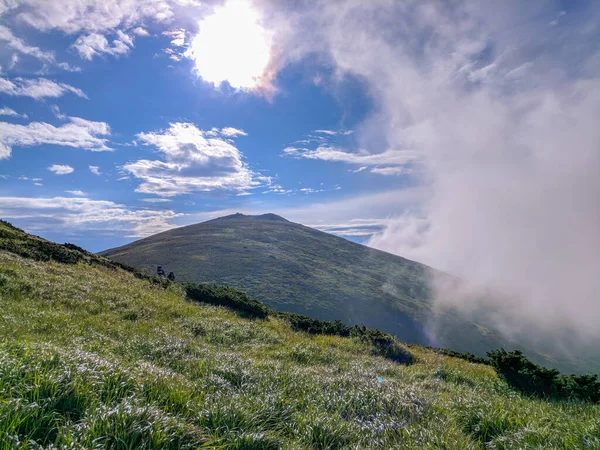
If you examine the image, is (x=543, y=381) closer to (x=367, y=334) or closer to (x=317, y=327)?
(x=367, y=334)

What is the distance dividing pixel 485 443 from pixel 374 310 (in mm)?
77826

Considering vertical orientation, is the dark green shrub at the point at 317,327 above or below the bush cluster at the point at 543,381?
below

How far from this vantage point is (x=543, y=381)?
A: 966cm

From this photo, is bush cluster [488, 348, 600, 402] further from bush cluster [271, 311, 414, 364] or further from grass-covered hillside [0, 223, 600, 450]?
bush cluster [271, 311, 414, 364]

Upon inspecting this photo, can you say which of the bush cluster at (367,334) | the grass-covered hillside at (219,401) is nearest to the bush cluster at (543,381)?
the grass-covered hillside at (219,401)

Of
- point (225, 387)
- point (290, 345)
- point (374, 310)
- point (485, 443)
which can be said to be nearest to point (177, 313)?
point (290, 345)

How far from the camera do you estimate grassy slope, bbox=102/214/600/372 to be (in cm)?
7125

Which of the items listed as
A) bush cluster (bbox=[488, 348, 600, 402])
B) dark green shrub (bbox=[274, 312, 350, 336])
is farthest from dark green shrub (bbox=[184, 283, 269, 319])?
bush cluster (bbox=[488, 348, 600, 402])

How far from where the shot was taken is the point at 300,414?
538cm

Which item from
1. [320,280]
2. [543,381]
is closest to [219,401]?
[543,381]

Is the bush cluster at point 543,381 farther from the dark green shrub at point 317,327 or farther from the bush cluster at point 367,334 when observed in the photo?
the dark green shrub at point 317,327

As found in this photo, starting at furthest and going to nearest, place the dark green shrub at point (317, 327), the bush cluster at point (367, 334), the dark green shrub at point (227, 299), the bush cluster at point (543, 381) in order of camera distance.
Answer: the dark green shrub at point (227, 299)
the dark green shrub at point (317, 327)
the bush cluster at point (367, 334)
the bush cluster at point (543, 381)

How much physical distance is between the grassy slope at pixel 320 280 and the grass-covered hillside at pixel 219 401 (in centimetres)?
5483

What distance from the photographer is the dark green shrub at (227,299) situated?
64.3 feet
